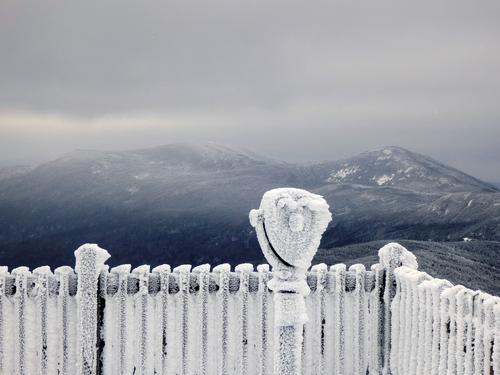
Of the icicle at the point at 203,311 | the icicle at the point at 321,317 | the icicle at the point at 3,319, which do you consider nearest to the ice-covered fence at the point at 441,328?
the icicle at the point at 321,317

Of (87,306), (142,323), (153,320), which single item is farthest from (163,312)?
(87,306)

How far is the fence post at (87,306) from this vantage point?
5.67m

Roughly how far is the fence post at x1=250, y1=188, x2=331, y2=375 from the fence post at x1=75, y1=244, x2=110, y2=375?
2.40m

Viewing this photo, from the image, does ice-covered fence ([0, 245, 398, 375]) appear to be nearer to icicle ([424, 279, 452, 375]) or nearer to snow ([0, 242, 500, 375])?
snow ([0, 242, 500, 375])

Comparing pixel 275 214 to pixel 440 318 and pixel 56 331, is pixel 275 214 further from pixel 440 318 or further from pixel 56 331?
pixel 56 331

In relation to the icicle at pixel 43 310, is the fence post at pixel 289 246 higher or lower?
higher

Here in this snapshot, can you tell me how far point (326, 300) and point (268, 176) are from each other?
2744 cm

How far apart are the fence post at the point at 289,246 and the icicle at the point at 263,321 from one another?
170 centimetres

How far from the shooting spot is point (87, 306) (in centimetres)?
568

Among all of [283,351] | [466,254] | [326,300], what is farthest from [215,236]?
[283,351]

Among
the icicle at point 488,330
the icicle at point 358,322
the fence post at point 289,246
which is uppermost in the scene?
the fence post at point 289,246

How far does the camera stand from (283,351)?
4.30 metres

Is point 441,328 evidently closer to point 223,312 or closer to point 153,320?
point 223,312

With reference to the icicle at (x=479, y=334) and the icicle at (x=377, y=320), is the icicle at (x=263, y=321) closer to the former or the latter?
the icicle at (x=377, y=320)
